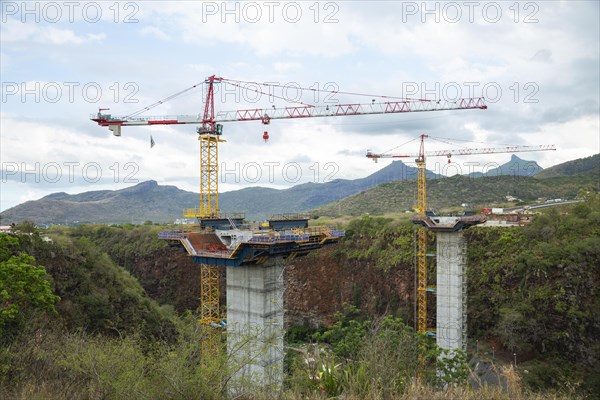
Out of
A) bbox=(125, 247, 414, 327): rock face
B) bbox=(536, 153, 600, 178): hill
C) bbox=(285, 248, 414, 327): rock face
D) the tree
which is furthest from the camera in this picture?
bbox=(536, 153, 600, 178): hill

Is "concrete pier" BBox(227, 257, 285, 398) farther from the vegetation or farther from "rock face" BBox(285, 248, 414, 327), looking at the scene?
"rock face" BBox(285, 248, 414, 327)

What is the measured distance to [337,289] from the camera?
185 ft

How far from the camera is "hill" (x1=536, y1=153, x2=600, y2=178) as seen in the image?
128m

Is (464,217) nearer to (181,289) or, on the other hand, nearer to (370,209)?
(181,289)

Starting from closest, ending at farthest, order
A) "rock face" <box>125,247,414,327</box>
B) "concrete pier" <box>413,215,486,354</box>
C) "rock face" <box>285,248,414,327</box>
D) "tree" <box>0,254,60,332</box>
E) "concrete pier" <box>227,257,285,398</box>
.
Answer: "tree" <box>0,254,60,332</box> < "concrete pier" <box>227,257,285,398</box> < "concrete pier" <box>413,215,486,354</box> < "rock face" <box>285,248,414,327</box> < "rock face" <box>125,247,414,327</box>

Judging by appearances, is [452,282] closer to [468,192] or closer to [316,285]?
[316,285]

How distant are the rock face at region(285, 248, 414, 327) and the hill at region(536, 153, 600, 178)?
100928mm

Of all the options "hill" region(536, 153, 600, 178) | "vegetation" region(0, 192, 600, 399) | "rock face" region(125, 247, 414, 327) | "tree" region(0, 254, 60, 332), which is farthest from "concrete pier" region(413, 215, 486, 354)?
"hill" region(536, 153, 600, 178)

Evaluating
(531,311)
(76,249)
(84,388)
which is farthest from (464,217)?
(76,249)

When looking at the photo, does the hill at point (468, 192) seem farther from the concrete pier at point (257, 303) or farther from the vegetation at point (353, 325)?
the concrete pier at point (257, 303)

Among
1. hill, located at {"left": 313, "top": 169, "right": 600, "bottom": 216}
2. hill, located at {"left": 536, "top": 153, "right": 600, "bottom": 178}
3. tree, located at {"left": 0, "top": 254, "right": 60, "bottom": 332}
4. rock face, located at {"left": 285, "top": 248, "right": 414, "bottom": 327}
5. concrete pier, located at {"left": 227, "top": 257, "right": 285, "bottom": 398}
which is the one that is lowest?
rock face, located at {"left": 285, "top": 248, "right": 414, "bottom": 327}

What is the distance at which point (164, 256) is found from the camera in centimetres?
6644

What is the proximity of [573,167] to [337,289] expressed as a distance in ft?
381

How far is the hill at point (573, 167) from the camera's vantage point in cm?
12762
